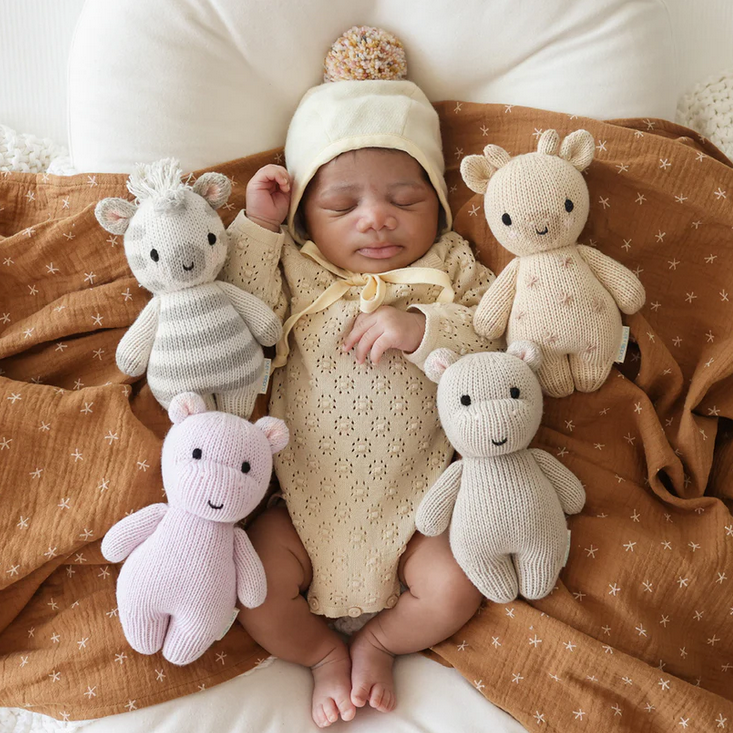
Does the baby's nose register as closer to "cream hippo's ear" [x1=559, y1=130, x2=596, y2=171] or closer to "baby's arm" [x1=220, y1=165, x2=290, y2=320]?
"baby's arm" [x1=220, y1=165, x2=290, y2=320]

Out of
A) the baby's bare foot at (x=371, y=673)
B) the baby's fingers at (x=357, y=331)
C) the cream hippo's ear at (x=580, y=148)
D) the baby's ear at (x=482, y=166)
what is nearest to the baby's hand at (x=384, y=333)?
the baby's fingers at (x=357, y=331)

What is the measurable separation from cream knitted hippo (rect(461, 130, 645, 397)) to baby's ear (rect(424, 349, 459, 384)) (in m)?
0.09

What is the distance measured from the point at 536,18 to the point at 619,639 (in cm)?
97

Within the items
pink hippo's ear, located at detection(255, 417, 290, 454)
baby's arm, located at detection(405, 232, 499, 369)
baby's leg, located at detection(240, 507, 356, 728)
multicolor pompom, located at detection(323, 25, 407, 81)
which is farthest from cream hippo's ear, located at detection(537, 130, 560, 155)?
baby's leg, located at detection(240, 507, 356, 728)

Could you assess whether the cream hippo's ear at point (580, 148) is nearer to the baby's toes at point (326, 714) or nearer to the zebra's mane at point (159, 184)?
the zebra's mane at point (159, 184)

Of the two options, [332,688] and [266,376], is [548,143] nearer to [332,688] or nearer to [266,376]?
[266,376]

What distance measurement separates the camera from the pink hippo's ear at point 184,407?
1020 mm

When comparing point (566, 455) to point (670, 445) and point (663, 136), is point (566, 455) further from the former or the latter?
point (663, 136)

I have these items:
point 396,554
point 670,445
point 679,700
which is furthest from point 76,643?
point 670,445

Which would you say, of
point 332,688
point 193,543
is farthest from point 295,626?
point 193,543

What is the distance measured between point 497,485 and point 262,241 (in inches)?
20.0

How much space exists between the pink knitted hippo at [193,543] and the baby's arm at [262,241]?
228 mm

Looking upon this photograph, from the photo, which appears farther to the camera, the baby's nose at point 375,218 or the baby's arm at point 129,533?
the baby's nose at point 375,218

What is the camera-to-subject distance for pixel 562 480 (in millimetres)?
1077
